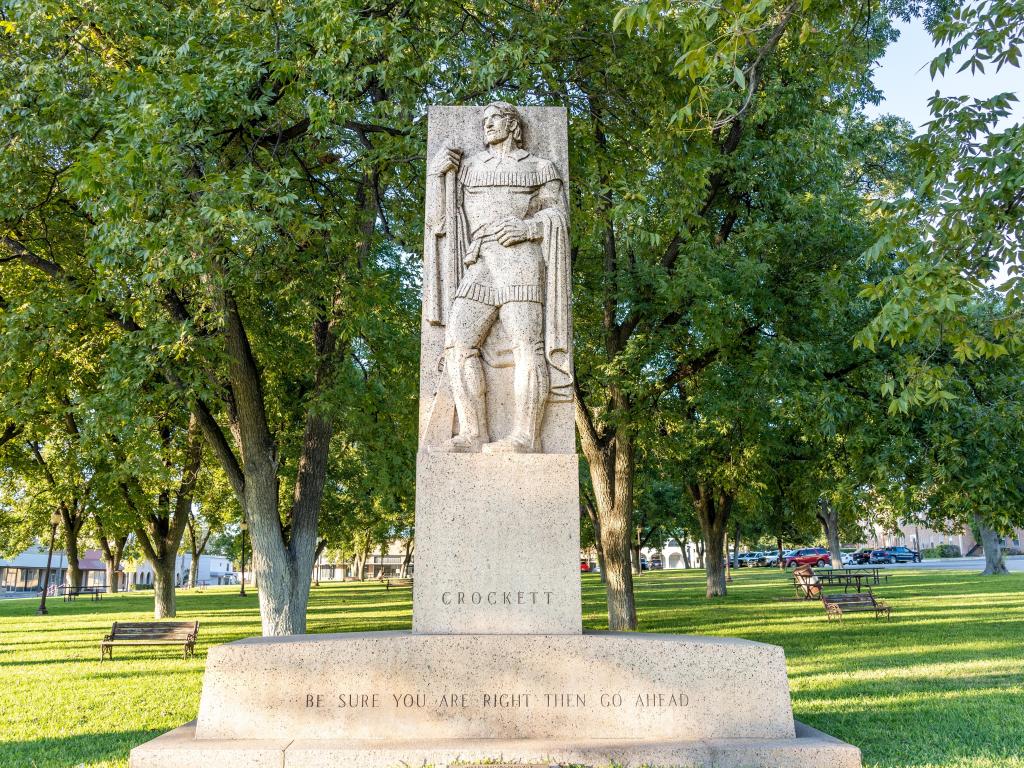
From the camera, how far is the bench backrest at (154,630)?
1493cm

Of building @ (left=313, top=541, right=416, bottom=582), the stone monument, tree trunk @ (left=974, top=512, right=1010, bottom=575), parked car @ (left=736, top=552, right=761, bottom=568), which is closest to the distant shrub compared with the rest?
parked car @ (left=736, top=552, right=761, bottom=568)

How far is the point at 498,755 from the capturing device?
15.5ft

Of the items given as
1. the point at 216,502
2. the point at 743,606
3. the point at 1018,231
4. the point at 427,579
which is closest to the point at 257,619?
the point at 216,502

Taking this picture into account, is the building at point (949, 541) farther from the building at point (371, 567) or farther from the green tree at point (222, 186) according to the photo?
the green tree at point (222, 186)

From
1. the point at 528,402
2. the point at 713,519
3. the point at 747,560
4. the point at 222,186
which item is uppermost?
the point at 222,186

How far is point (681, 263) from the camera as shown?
46.7 feet

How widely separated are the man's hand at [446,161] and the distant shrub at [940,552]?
84928 mm

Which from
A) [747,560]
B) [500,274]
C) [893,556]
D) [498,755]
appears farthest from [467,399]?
[747,560]

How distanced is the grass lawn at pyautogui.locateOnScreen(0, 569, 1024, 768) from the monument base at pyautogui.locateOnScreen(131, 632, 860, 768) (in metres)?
1.38

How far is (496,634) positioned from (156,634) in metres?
11.9

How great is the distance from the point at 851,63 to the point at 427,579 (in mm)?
7972

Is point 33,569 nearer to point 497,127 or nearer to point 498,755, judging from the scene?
point 497,127

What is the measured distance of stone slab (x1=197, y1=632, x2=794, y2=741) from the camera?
5.04 m

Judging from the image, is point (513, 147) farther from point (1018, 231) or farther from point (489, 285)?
point (1018, 231)
